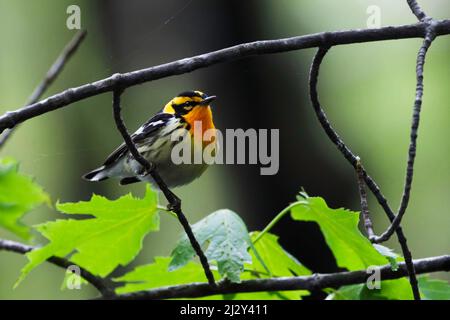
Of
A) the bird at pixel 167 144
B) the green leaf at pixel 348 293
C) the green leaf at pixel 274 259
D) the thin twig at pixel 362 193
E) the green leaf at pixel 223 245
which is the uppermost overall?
the bird at pixel 167 144

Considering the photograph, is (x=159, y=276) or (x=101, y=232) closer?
(x=101, y=232)

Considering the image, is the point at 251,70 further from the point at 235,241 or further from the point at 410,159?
the point at 410,159

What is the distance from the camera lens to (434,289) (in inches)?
90.6

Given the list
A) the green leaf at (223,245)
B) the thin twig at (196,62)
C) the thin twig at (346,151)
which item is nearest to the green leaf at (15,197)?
the thin twig at (196,62)

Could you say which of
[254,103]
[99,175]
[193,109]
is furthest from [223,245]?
[254,103]

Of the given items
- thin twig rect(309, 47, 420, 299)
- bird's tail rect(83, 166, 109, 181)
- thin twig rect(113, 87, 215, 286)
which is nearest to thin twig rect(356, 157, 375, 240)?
thin twig rect(309, 47, 420, 299)

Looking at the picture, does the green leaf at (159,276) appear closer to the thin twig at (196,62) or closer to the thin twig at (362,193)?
the thin twig at (362,193)

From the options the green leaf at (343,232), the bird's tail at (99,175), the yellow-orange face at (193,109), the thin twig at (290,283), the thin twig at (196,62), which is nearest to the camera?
the thin twig at (196,62)

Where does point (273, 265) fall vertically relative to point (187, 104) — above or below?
below

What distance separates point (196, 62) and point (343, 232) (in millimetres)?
844

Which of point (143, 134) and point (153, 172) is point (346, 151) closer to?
point (153, 172)

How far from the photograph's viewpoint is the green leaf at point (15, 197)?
1789mm

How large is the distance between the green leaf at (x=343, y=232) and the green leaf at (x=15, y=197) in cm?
90
